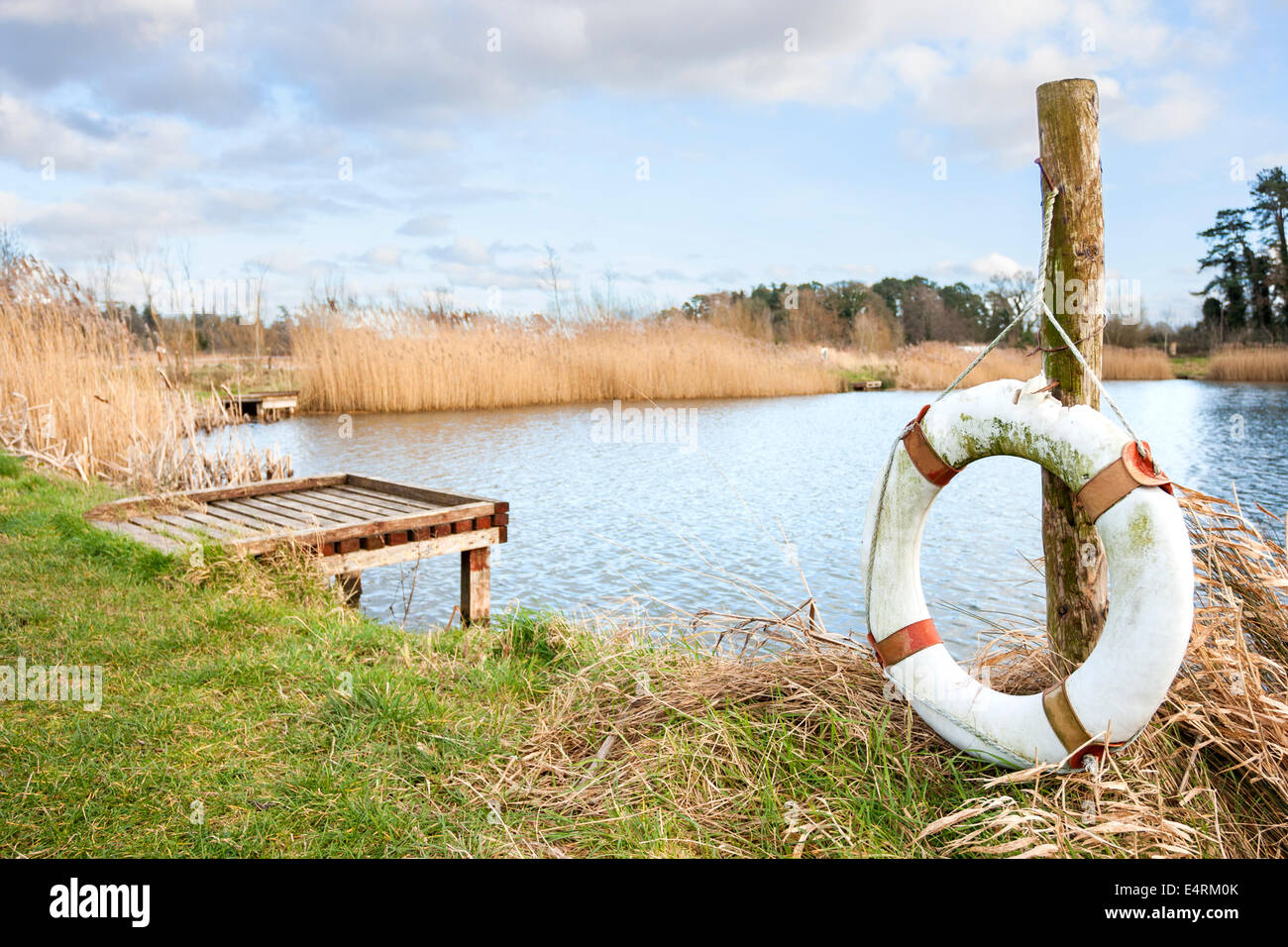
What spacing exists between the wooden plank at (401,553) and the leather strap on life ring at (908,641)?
3428 mm

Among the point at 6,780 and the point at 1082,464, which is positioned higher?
the point at 1082,464

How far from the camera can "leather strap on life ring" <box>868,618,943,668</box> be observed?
245 cm

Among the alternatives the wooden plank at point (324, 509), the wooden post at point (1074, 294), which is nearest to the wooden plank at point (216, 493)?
the wooden plank at point (324, 509)

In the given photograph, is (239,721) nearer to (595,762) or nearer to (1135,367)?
(595,762)

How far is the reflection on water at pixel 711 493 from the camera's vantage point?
6008mm

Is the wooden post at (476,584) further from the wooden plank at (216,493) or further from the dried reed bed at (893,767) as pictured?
the dried reed bed at (893,767)

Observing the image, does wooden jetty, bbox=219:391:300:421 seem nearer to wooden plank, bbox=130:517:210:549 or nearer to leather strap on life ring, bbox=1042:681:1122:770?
wooden plank, bbox=130:517:210:549

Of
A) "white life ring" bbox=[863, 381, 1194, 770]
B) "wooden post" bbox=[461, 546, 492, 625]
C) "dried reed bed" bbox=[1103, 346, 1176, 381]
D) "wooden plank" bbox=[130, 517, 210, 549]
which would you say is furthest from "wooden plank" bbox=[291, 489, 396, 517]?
"dried reed bed" bbox=[1103, 346, 1176, 381]
